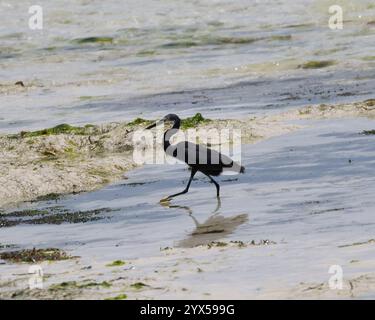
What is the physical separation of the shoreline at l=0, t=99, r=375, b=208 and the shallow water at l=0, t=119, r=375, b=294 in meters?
0.53

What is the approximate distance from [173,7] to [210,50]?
37.5 feet

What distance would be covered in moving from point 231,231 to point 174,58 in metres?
24.4


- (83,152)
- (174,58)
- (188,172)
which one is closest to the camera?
(188,172)

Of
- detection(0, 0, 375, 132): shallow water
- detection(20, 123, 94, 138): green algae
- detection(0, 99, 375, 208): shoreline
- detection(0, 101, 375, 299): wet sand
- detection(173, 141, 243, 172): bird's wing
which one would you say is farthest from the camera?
detection(0, 0, 375, 132): shallow water

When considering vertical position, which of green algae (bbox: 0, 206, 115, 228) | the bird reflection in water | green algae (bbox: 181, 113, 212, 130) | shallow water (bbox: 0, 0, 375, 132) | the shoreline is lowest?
green algae (bbox: 0, 206, 115, 228)

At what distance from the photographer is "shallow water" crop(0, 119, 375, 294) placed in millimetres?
10336

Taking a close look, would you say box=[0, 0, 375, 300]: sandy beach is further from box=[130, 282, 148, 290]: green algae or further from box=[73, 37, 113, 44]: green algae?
box=[73, 37, 113, 44]: green algae

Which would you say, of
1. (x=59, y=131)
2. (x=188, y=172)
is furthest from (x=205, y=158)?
(x=59, y=131)

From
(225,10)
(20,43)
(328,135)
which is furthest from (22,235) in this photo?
(225,10)

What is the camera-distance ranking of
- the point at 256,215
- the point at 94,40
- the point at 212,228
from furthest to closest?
the point at 94,40 < the point at 256,215 < the point at 212,228

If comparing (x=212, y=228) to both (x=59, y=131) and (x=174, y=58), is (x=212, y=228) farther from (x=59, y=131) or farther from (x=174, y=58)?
(x=174, y=58)

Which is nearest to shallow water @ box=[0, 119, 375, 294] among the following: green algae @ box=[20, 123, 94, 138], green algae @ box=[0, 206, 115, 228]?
green algae @ box=[0, 206, 115, 228]

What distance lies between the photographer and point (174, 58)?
36438mm
